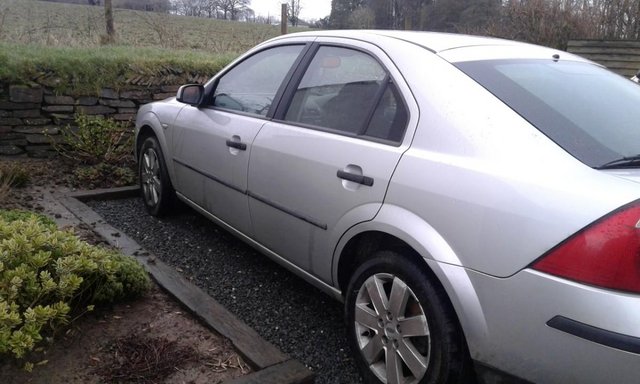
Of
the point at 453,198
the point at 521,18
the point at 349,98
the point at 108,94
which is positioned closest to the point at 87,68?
the point at 108,94

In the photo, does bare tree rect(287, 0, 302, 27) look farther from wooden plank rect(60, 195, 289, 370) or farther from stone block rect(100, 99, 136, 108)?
wooden plank rect(60, 195, 289, 370)

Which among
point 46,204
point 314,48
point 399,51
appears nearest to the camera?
point 399,51

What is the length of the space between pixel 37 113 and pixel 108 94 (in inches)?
31.7

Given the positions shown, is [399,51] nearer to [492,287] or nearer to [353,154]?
[353,154]

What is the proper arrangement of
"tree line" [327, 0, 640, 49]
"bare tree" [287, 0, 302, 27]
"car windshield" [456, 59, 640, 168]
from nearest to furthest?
"car windshield" [456, 59, 640, 168], "tree line" [327, 0, 640, 49], "bare tree" [287, 0, 302, 27]

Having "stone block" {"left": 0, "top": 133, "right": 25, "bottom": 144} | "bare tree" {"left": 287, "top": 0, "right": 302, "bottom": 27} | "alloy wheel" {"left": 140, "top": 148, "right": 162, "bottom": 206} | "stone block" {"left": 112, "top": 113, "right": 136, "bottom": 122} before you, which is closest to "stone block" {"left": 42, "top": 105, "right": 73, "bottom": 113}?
"stone block" {"left": 0, "top": 133, "right": 25, "bottom": 144}

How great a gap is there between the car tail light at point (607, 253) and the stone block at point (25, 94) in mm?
5885

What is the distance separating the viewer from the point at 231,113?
378cm

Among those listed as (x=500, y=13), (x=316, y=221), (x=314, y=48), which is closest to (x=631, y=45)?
(x=500, y=13)

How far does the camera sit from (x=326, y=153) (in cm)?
279

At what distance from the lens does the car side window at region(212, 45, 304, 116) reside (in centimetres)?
354

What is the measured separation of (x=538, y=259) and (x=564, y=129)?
609mm

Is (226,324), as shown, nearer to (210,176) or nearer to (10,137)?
(210,176)

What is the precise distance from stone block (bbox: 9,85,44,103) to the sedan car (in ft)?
11.5
